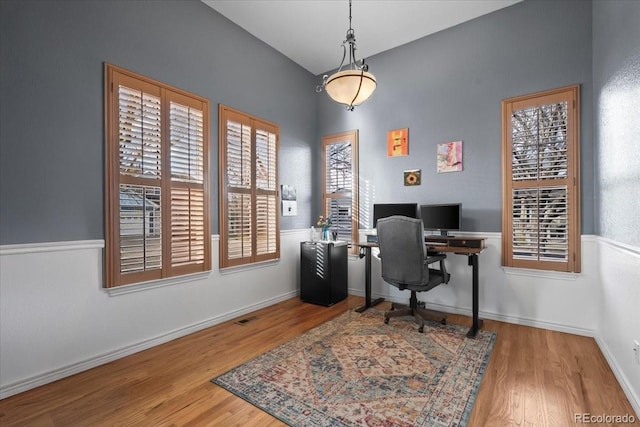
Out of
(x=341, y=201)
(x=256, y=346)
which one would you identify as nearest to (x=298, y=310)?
(x=256, y=346)

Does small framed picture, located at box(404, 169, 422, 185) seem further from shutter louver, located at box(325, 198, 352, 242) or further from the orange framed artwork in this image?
shutter louver, located at box(325, 198, 352, 242)

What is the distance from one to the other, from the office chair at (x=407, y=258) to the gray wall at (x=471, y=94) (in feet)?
3.19

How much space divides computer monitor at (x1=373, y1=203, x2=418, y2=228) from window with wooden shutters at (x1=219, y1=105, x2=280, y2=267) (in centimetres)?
133

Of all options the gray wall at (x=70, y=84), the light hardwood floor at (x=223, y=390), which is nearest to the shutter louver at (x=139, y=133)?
the gray wall at (x=70, y=84)

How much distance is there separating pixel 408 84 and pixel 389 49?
62cm

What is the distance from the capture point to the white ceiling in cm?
329

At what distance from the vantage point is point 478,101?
11.6ft

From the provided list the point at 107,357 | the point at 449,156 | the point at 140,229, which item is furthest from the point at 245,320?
the point at 449,156

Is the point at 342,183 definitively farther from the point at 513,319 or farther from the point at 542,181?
the point at 513,319

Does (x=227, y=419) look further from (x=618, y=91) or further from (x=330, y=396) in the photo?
(x=618, y=91)

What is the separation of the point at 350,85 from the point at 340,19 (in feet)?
4.97

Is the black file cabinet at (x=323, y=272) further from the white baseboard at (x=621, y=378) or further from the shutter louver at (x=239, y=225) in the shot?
the white baseboard at (x=621, y=378)

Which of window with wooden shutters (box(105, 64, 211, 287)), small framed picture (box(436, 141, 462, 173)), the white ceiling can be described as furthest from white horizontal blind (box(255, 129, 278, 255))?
small framed picture (box(436, 141, 462, 173))

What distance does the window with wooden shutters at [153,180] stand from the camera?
253 centimetres
